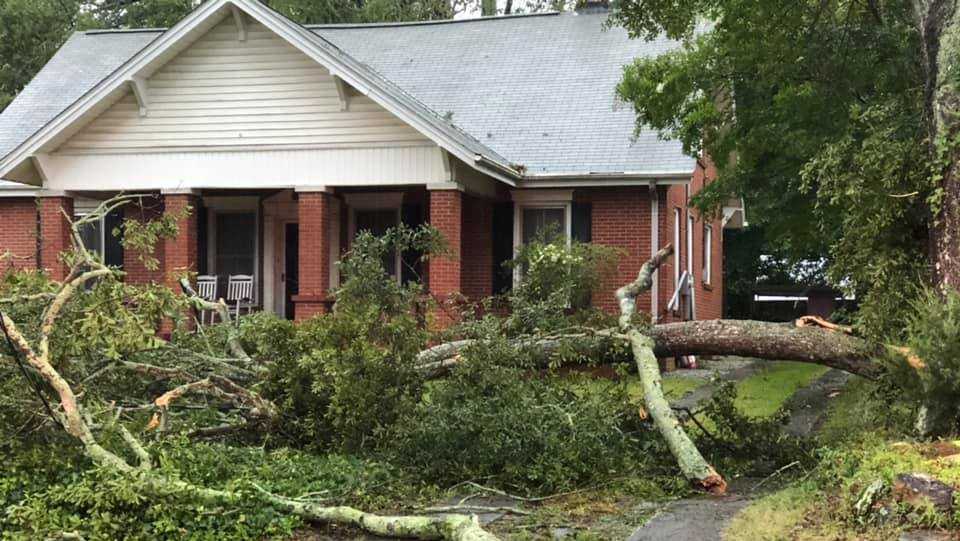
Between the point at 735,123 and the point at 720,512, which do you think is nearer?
the point at 720,512

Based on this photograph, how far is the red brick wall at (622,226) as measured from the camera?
15.5 meters

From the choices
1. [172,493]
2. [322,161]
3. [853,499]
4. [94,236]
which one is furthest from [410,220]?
[853,499]

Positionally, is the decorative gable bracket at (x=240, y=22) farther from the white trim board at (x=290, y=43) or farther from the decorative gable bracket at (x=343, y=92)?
the decorative gable bracket at (x=343, y=92)

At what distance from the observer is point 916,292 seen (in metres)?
7.56

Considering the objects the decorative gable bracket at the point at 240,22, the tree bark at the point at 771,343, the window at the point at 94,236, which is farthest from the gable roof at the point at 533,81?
the tree bark at the point at 771,343

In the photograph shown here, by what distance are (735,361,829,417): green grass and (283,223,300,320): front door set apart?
7.97 metres

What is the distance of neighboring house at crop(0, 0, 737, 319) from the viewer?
14.8 metres

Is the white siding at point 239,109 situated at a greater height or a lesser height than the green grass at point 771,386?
greater

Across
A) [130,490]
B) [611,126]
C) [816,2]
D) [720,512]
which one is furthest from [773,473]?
[611,126]

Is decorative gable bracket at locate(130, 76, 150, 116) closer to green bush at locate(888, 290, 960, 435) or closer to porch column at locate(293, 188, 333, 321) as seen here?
porch column at locate(293, 188, 333, 321)

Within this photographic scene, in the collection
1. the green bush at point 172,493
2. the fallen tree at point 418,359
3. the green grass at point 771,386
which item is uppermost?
the fallen tree at point 418,359

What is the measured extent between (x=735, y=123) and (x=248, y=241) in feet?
28.3

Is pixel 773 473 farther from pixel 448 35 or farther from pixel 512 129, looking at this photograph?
pixel 448 35

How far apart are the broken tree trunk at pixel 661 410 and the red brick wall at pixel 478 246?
23.5 feet
